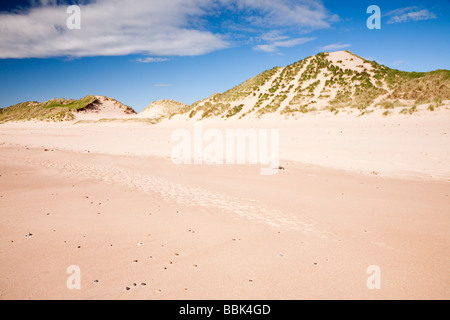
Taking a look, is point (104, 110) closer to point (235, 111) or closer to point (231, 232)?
point (235, 111)

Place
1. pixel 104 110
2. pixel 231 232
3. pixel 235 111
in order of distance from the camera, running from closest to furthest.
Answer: pixel 231 232 → pixel 235 111 → pixel 104 110

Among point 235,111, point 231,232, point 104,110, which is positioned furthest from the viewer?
point 104,110

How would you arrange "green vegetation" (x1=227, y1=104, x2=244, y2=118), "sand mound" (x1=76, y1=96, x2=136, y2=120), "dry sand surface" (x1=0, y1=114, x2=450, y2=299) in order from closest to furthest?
"dry sand surface" (x1=0, y1=114, x2=450, y2=299) → "green vegetation" (x1=227, y1=104, x2=244, y2=118) → "sand mound" (x1=76, y1=96, x2=136, y2=120)

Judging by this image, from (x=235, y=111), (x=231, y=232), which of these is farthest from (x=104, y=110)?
(x=231, y=232)

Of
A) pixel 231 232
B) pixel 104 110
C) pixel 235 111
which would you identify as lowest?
pixel 231 232

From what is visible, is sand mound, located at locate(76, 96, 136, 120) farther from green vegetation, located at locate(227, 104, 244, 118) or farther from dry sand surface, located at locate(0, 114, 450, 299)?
dry sand surface, located at locate(0, 114, 450, 299)

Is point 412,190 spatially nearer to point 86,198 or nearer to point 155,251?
point 155,251

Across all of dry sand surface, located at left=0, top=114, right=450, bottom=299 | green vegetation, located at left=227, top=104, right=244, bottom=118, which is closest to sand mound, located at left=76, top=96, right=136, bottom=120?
green vegetation, located at left=227, top=104, right=244, bottom=118

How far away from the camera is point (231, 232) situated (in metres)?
5.03

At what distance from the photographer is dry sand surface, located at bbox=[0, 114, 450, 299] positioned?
3.33 metres

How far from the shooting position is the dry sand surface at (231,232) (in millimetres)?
3328

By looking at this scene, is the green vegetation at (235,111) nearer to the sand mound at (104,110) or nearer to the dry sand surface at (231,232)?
the dry sand surface at (231,232)
